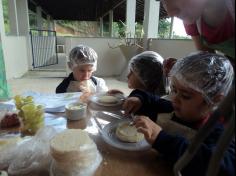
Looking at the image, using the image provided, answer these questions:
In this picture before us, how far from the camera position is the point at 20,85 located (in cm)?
448

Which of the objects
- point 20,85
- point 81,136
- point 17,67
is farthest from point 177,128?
point 17,67

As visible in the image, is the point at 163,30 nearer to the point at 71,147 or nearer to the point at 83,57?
the point at 83,57

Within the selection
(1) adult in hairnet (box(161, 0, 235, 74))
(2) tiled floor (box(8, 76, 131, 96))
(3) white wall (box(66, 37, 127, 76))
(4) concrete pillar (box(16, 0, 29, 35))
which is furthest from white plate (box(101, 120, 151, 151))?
(4) concrete pillar (box(16, 0, 29, 35))

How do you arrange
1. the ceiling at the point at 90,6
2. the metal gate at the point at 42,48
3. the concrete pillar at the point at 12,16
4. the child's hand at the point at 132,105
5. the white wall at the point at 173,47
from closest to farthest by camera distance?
the child's hand at the point at 132,105 → the white wall at the point at 173,47 → the concrete pillar at the point at 12,16 → the metal gate at the point at 42,48 → the ceiling at the point at 90,6

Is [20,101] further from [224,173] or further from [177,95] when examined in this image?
[224,173]

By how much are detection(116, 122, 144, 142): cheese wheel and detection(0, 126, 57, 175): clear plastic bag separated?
265mm

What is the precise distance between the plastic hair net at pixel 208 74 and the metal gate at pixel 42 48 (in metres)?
6.57

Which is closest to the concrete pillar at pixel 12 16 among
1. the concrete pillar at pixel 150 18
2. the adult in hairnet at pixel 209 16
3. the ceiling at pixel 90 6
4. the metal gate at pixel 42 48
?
the metal gate at pixel 42 48

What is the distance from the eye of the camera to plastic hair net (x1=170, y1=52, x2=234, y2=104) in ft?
2.53

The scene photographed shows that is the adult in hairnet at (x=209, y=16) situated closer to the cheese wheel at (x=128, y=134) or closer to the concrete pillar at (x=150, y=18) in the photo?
the cheese wheel at (x=128, y=134)

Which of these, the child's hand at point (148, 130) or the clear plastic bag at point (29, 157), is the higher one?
the child's hand at point (148, 130)

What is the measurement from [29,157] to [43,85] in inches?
163

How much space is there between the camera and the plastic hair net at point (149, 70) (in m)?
1.30

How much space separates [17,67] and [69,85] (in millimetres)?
4331
